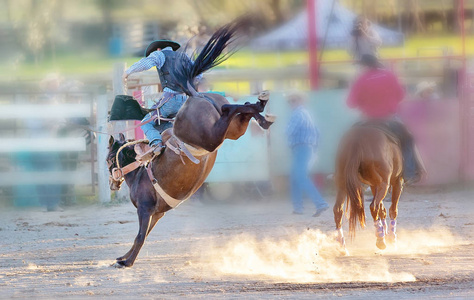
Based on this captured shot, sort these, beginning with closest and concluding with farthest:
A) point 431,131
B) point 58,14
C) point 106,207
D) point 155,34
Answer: point 106,207 < point 431,131 < point 155,34 < point 58,14

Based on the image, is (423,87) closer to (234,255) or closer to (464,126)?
(464,126)

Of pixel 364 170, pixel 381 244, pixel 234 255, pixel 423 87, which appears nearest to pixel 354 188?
pixel 364 170

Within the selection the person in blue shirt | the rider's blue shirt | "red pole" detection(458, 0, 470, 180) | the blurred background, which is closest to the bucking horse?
the rider's blue shirt

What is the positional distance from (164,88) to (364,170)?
2381mm

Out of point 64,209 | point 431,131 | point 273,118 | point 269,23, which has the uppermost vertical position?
point 269,23

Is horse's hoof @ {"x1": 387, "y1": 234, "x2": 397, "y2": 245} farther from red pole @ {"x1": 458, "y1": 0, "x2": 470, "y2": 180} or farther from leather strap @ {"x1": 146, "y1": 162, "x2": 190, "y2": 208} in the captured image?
red pole @ {"x1": 458, "y1": 0, "x2": 470, "y2": 180}

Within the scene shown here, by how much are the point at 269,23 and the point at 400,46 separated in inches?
121

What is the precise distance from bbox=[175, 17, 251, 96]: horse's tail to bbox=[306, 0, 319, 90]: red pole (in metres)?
7.40

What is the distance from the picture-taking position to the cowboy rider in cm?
731

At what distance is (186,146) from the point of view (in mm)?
7199

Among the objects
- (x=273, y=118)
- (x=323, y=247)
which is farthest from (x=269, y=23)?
(x=273, y=118)

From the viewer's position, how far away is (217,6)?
2400 cm

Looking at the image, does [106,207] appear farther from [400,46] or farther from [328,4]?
[400,46]

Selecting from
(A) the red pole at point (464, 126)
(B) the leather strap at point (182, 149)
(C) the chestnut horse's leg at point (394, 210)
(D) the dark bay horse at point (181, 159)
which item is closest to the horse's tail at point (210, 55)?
(D) the dark bay horse at point (181, 159)
